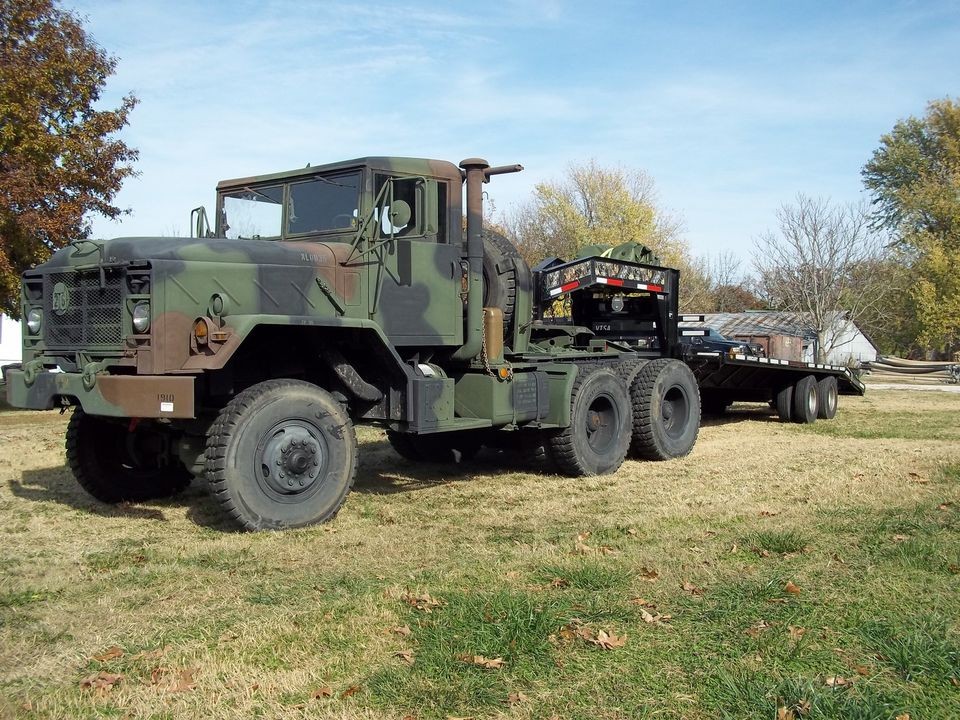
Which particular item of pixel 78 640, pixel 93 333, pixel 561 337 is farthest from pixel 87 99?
pixel 78 640

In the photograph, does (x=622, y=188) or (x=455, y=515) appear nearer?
(x=455, y=515)

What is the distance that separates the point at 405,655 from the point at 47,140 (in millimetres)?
13624

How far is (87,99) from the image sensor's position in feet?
53.7

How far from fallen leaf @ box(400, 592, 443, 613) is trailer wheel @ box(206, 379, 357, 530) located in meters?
1.85

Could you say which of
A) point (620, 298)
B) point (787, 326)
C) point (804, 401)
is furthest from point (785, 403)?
point (787, 326)

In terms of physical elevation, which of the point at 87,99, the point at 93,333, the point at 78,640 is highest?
the point at 87,99

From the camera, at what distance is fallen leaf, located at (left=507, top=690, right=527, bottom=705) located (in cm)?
348

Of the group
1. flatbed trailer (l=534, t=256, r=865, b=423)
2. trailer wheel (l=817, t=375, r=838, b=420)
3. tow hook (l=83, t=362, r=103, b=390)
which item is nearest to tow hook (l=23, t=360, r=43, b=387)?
tow hook (l=83, t=362, r=103, b=390)

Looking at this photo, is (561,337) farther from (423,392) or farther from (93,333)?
(93,333)

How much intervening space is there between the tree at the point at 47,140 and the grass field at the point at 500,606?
331 inches

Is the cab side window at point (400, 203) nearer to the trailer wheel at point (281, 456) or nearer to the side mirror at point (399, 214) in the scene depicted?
the side mirror at point (399, 214)

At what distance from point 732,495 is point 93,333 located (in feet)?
16.2

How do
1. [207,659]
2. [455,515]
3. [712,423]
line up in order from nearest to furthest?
1. [207,659]
2. [455,515]
3. [712,423]

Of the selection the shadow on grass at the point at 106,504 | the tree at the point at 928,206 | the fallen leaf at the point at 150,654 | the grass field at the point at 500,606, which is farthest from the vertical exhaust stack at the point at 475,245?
the tree at the point at 928,206
